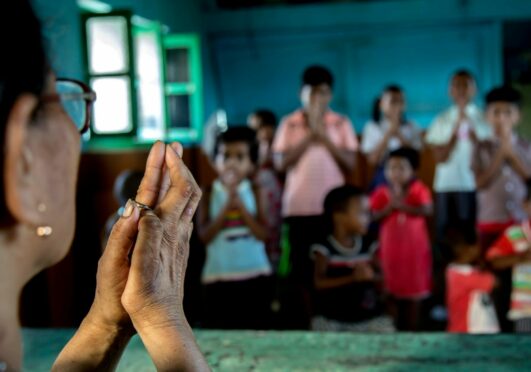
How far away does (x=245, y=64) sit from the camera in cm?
882

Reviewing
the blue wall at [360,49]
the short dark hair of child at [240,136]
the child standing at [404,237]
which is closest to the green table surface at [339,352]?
the short dark hair of child at [240,136]

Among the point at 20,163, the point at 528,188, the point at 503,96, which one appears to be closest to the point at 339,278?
the point at 528,188

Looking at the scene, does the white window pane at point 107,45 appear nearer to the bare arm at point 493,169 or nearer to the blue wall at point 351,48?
the blue wall at point 351,48

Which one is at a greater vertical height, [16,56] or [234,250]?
[16,56]

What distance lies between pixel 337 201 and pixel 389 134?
1164mm

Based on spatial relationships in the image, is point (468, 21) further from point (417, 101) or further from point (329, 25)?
point (329, 25)

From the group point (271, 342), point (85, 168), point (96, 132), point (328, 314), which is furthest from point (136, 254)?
point (96, 132)

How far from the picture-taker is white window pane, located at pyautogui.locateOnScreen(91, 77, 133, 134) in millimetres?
5301

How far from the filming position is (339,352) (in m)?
1.75

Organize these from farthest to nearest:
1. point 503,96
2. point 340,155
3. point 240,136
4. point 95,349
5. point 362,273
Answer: point 503,96 < point 340,155 < point 240,136 < point 362,273 < point 95,349

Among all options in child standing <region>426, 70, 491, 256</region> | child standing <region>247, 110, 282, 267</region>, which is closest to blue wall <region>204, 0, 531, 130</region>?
child standing <region>247, 110, 282, 267</region>

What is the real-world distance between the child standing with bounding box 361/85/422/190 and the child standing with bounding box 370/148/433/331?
0.91ft

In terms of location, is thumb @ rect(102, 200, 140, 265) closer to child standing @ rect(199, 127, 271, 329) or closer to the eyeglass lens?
the eyeglass lens

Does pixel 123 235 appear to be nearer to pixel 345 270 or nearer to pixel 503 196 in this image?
pixel 345 270
